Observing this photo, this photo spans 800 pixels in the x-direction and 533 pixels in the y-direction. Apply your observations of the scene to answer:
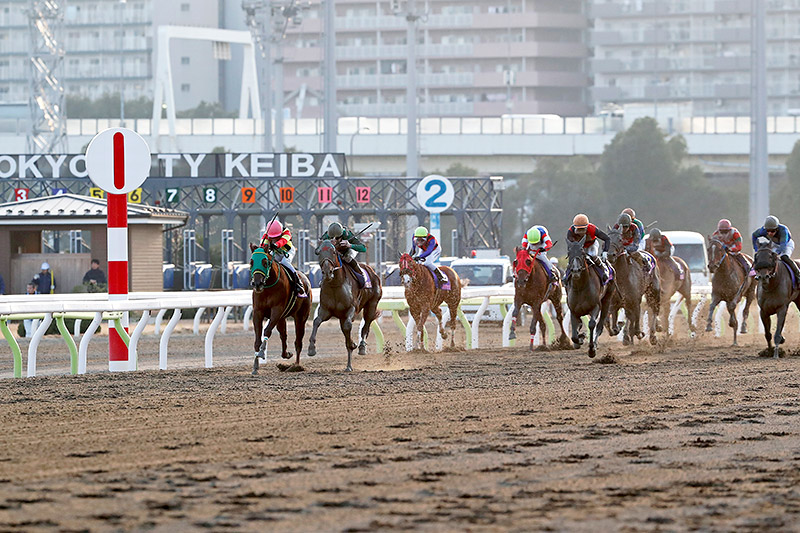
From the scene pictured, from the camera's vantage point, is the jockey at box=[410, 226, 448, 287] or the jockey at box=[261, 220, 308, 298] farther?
the jockey at box=[410, 226, 448, 287]

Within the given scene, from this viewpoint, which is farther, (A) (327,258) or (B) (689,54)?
(B) (689,54)

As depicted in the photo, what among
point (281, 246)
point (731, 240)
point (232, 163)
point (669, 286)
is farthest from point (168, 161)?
point (281, 246)

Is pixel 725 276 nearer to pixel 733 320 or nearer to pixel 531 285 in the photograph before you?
pixel 733 320

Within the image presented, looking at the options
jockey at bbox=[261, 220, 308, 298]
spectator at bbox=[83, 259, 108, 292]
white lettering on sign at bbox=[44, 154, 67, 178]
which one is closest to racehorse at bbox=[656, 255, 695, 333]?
jockey at bbox=[261, 220, 308, 298]

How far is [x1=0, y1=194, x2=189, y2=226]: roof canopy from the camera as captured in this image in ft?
90.0

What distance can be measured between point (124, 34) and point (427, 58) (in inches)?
873

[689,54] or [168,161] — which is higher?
[689,54]

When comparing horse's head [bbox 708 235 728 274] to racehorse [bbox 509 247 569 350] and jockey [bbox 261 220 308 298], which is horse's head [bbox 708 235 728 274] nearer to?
racehorse [bbox 509 247 569 350]

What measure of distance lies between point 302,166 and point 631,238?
21.5 m

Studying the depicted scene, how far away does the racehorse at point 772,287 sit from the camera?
15.4 m

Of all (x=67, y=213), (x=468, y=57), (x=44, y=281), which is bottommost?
(x=44, y=281)

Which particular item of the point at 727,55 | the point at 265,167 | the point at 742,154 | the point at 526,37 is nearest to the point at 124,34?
the point at 526,37

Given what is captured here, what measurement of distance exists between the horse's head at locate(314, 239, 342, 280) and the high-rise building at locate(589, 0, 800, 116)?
73786 millimetres

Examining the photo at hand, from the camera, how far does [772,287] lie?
15.7 m
